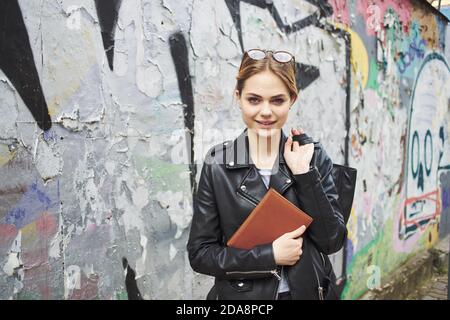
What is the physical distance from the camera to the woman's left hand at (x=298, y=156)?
48.6 inches

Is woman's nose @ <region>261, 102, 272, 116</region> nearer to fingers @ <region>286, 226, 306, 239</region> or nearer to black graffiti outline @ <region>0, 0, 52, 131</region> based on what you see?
fingers @ <region>286, 226, 306, 239</region>

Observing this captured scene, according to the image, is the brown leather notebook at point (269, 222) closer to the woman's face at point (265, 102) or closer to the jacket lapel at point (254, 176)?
the jacket lapel at point (254, 176)

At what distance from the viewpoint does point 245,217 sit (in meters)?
1.29

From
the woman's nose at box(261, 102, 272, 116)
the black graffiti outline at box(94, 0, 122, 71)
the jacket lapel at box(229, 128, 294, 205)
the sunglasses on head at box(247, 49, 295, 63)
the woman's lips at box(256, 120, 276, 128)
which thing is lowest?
the jacket lapel at box(229, 128, 294, 205)

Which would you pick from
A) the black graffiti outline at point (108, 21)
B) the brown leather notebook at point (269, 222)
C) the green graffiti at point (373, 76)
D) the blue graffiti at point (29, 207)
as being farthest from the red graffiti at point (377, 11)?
the blue graffiti at point (29, 207)

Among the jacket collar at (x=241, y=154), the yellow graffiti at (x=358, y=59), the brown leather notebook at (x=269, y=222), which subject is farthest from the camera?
the yellow graffiti at (x=358, y=59)

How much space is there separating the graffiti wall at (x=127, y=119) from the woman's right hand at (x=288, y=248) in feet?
2.95

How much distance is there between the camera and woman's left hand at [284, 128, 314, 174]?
48.6 inches

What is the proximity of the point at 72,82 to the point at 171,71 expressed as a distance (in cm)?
53

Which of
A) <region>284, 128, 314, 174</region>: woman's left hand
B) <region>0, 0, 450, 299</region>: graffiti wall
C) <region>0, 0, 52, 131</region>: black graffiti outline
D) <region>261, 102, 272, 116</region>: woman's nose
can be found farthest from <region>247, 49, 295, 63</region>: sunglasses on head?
<region>0, 0, 52, 131</region>: black graffiti outline

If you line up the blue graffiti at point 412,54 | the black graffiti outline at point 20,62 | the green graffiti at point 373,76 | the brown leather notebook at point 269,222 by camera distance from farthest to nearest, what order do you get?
1. the blue graffiti at point 412,54
2. the green graffiti at point 373,76
3. the black graffiti outline at point 20,62
4. the brown leather notebook at point 269,222

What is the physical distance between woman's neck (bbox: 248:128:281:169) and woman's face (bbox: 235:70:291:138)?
0.12ft

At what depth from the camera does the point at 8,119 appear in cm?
145

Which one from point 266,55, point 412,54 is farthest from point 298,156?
point 412,54
